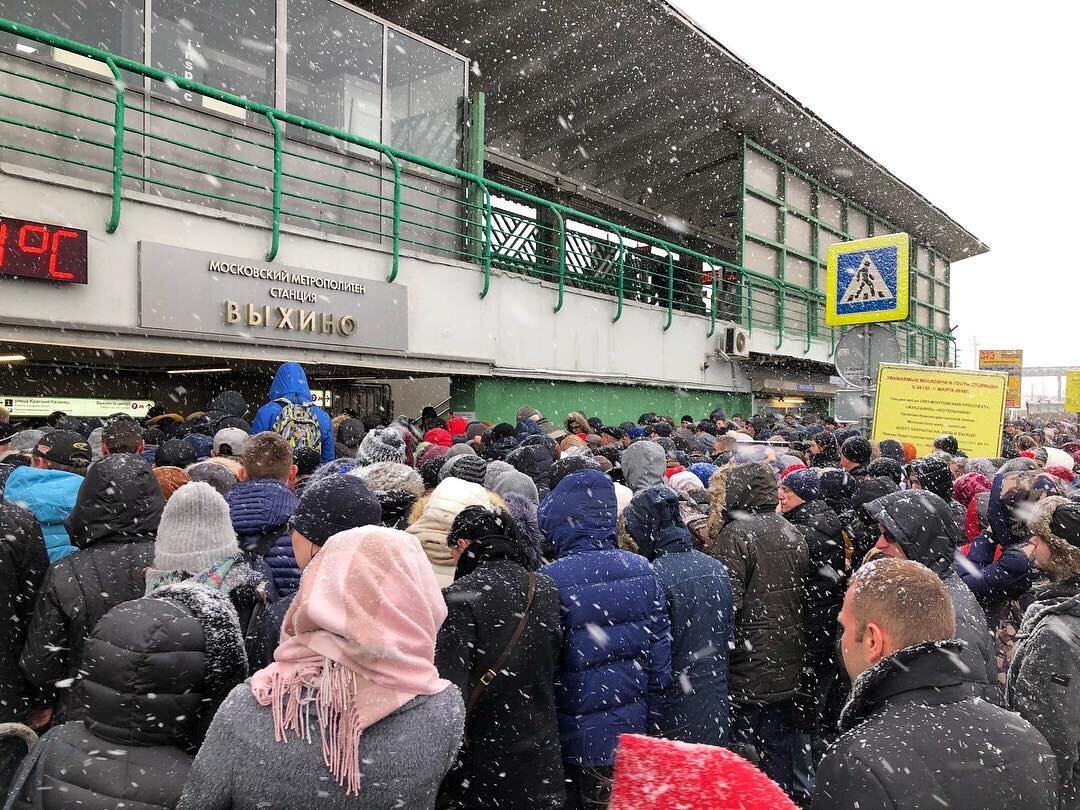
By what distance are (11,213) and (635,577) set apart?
5.96 metres

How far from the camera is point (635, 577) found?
3.07 meters

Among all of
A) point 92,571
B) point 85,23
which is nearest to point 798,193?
point 85,23

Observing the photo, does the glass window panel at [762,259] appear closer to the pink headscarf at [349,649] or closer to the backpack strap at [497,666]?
the backpack strap at [497,666]

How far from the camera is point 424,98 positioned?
11344mm

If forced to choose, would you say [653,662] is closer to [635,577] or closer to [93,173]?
[635,577]

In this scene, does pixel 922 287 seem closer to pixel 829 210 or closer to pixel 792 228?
pixel 829 210

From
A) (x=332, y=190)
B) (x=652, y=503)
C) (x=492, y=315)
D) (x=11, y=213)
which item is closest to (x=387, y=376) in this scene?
(x=492, y=315)

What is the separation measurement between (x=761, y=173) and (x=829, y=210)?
4.07 meters

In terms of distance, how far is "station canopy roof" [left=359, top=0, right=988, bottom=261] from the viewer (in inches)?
495

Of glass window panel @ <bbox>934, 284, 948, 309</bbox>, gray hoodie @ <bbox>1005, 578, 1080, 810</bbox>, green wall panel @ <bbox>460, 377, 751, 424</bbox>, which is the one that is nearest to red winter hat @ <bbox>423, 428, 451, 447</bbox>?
green wall panel @ <bbox>460, 377, 751, 424</bbox>

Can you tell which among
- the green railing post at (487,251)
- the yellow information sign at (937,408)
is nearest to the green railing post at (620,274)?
the green railing post at (487,251)

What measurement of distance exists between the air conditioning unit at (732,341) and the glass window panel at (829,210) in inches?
293

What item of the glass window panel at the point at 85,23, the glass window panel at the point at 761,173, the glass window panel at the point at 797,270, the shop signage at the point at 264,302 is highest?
the glass window panel at the point at 761,173

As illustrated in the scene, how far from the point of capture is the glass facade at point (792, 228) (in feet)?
59.9
